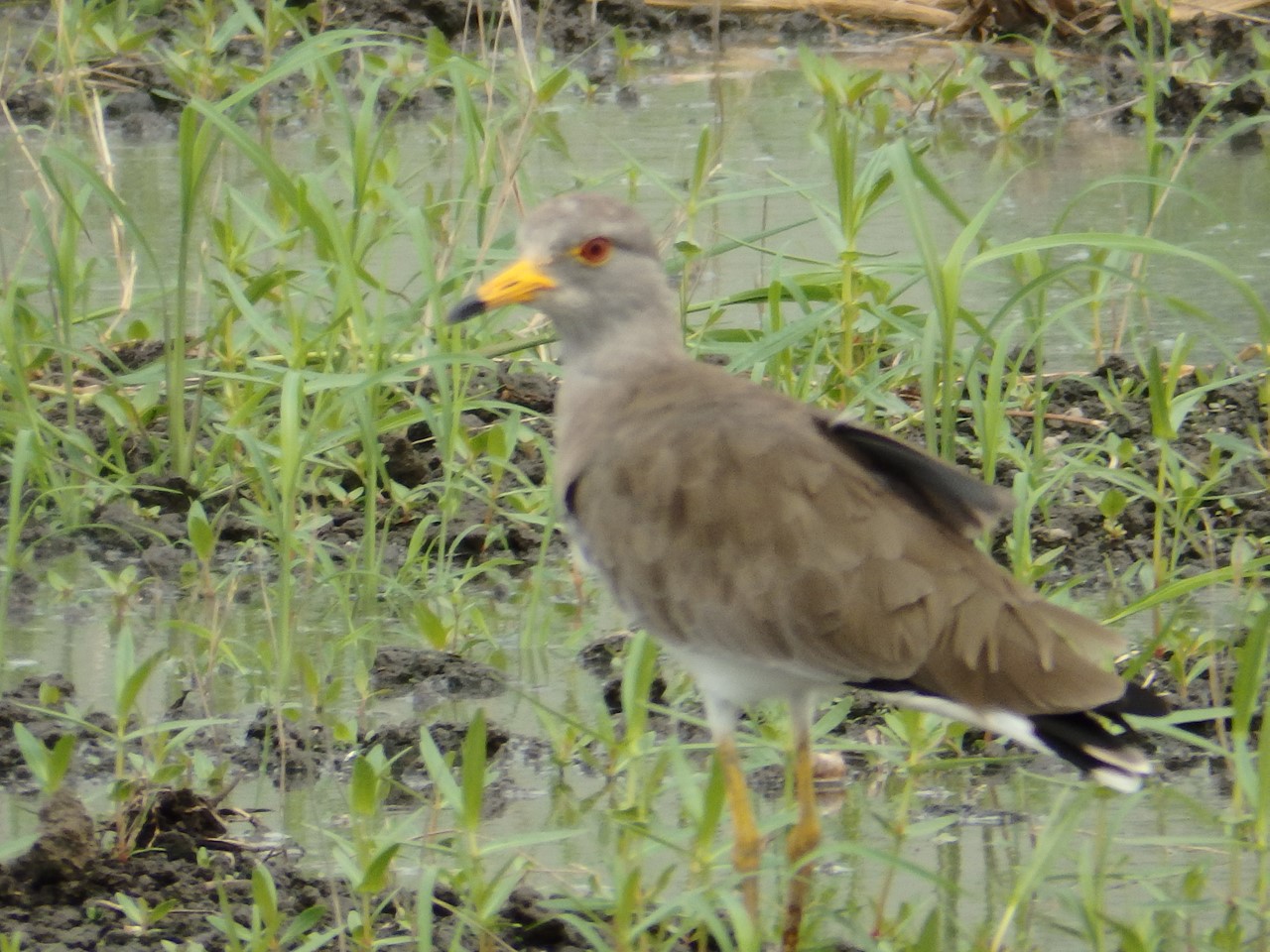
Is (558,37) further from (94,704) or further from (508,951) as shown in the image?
(508,951)

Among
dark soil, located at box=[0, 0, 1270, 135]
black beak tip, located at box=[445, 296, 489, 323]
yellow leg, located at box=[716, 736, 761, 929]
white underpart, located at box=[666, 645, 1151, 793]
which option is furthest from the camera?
dark soil, located at box=[0, 0, 1270, 135]

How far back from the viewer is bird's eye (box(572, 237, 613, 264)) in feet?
12.4

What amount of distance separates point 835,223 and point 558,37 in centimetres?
513

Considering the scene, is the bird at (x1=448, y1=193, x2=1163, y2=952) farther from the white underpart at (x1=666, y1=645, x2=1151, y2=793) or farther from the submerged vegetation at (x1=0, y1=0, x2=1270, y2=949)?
A: the submerged vegetation at (x1=0, y1=0, x2=1270, y2=949)

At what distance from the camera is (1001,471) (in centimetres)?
508

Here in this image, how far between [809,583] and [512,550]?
1763mm

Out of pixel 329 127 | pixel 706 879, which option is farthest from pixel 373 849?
pixel 329 127

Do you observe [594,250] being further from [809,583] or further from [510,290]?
[809,583]

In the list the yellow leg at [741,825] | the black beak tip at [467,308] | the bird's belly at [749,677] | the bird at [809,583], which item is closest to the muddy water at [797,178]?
the black beak tip at [467,308]

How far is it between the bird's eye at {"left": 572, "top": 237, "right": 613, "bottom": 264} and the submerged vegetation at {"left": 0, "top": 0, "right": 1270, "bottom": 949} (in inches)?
26.4

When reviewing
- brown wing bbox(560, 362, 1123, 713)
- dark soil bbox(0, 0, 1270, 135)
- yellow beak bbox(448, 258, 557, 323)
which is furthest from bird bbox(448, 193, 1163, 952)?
dark soil bbox(0, 0, 1270, 135)

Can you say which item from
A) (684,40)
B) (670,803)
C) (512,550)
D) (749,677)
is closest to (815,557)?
(749,677)

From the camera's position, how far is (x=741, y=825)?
329cm

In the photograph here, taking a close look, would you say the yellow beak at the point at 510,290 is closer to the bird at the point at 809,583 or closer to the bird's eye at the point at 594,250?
the bird's eye at the point at 594,250
